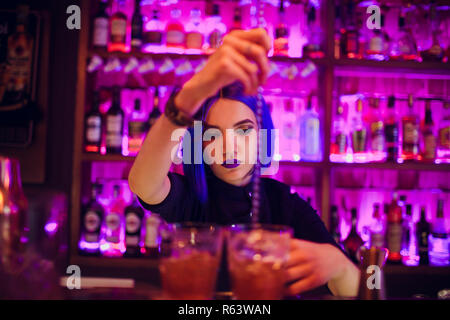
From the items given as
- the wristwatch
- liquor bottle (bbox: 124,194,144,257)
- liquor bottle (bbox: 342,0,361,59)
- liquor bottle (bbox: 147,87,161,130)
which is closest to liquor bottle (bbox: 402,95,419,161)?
liquor bottle (bbox: 342,0,361,59)

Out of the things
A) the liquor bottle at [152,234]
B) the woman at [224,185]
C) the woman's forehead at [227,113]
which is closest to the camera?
A: the woman at [224,185]

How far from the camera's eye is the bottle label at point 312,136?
2072 millimetres

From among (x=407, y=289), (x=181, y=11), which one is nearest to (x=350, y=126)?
(x=407, y=289)

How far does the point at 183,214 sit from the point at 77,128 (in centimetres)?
100

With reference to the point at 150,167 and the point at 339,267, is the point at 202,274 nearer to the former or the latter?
the point at 339,267

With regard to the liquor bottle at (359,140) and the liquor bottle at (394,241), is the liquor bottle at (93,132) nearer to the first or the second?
the liquor bottle at (359,140)

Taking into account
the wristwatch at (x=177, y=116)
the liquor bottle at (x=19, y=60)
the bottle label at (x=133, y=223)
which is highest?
the liquor bottle at (x=19, y=60)

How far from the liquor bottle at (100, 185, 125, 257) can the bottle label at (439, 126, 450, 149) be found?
1.56m

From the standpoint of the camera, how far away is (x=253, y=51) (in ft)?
1.93

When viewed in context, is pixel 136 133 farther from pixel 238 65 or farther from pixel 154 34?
pixel 238 65

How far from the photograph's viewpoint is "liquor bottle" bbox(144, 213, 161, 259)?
2018 millimetres

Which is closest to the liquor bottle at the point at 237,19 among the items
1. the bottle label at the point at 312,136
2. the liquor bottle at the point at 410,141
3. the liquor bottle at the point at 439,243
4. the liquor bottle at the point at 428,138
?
the bottle label at the point at 312,136

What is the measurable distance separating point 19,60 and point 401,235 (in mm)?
2050

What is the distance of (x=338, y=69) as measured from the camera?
84.0 inches
